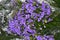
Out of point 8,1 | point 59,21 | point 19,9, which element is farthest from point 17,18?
point 59,21

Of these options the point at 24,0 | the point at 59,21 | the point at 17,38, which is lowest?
the point at 17,38

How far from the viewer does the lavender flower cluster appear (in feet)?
5.31

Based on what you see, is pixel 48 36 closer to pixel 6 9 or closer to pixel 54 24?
pixel 54 24

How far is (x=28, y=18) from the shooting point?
5.43 ft

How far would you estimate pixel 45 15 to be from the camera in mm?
1657

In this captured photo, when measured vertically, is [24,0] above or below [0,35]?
above

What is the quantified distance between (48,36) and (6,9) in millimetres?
391

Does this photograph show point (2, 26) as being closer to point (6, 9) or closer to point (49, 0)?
point (6, 9)

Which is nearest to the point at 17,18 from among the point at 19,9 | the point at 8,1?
the point at 19,9

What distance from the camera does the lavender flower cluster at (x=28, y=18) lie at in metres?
1.62

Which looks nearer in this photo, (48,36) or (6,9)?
(48,36)

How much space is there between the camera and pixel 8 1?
1762 millimetres

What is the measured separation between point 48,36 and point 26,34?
0.15 metres

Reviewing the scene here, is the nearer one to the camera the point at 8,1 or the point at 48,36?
the point at 48,36
